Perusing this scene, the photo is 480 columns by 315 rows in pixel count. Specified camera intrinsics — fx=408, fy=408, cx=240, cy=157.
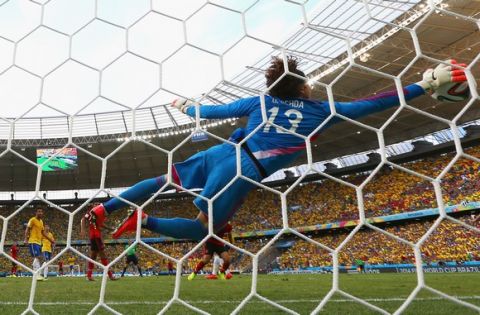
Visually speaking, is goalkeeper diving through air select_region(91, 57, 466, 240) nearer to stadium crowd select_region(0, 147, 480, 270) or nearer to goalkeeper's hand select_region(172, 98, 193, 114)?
goalkeeper's hand select_region(172, 98, 193, 114)

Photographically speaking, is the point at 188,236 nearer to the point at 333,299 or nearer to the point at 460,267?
the point at 333,299

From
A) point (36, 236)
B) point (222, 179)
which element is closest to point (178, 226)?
point (222, 179)

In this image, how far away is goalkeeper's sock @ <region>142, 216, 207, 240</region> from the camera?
226cm

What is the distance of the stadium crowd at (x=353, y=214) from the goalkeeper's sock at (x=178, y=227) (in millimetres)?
9463

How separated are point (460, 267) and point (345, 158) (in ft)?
40.7

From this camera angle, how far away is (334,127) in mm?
17281

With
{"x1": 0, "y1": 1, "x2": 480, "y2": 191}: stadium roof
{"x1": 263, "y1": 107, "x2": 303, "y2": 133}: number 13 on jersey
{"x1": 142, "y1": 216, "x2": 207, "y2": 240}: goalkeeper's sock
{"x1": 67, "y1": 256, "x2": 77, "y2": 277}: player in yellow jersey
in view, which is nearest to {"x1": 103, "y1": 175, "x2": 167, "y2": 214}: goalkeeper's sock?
{"x1": 142, "y1": 216, "x2": 207, "y2": 240}: goalkeeper's sock

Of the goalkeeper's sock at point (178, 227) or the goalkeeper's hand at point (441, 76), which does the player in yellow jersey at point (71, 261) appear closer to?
the goalkeeper's sock at point (178, 227)

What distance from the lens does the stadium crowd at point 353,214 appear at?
12.3 m

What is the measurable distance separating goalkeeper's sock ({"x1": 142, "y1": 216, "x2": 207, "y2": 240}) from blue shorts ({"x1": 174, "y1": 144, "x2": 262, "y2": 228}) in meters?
0.13

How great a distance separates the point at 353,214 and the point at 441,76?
14555mm

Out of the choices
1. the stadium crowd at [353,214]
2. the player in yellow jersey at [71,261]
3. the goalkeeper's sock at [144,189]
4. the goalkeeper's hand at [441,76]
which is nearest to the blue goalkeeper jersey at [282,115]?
the goalkeeper's hand at [441,76]

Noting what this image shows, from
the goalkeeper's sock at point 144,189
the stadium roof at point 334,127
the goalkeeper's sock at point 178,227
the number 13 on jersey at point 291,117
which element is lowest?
the goalkeeper's sock at point 178,227

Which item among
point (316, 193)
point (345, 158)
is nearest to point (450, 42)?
point (316, 193)
